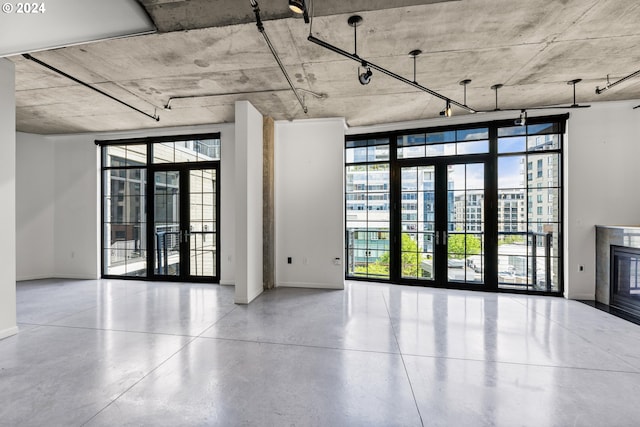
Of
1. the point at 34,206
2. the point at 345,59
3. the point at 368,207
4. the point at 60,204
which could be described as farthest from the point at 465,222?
the point at 34,206

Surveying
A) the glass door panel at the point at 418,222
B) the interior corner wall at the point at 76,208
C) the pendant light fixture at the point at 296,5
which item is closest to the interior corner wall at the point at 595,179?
the glass door panel at the point at 418,222

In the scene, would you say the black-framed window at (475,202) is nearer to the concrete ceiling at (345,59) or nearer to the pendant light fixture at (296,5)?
the concrete ceiling at (345,59)

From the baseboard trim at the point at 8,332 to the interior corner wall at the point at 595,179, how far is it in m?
7.87

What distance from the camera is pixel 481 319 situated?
12.2 feet

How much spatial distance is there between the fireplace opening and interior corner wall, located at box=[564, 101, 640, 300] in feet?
1.10

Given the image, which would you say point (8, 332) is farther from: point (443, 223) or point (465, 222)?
point (465, 222)

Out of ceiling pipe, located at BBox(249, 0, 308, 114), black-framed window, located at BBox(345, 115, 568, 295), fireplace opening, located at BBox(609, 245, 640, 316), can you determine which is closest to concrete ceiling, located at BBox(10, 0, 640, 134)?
ceiling pipe, located at BBox(249, 0, 308, 114)

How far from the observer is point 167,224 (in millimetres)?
5930

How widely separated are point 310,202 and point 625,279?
507cm

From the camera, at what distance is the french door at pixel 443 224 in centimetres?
516

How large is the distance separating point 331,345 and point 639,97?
6022 millimetres

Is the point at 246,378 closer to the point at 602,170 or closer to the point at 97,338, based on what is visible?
the point at 97,338

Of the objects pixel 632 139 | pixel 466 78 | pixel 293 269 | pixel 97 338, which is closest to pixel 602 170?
pixel 632 139

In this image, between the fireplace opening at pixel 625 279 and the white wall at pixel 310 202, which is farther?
the white wall at pixel 310 202
